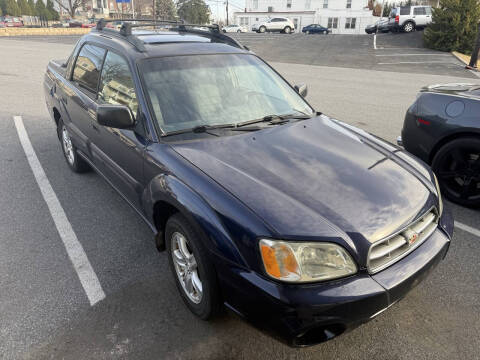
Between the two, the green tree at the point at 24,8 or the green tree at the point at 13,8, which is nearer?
the green tree at the point at 13,8

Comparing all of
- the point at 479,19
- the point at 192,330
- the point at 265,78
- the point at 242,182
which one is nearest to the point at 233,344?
the point at 192,330

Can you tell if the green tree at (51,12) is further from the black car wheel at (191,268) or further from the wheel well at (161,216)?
the black car wheel at (191,268)

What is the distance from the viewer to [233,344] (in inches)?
88.0

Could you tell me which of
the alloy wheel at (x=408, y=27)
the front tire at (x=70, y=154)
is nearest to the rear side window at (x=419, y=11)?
the alloy wheel at (x=408, y=27)

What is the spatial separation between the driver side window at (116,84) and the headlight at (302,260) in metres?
1.59

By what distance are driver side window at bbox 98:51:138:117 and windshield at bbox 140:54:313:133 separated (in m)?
0.17

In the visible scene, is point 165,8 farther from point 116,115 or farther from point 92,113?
point 116,115

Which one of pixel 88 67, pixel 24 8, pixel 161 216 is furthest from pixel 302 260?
pixel 24 8

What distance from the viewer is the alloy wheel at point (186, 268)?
2324 mm

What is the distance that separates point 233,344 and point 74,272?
1469 millimetres

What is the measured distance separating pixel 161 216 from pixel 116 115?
787 mm

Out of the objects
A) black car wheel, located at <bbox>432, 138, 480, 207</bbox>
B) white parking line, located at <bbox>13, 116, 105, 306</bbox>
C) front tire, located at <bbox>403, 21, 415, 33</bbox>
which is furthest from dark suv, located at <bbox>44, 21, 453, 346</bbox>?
front tire, located at <bbox>403, 21, 415, 33</bbox>

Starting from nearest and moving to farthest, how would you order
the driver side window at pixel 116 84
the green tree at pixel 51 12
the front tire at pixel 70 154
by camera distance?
the driver side window at pixel 116 84, the front tire at pixel 70 154, the green tree at pixel 51 12

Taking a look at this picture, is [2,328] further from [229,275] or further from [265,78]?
[265,78]
